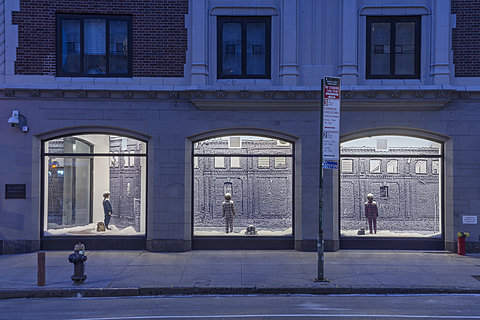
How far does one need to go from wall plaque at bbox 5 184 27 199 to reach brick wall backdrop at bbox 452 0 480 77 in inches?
520

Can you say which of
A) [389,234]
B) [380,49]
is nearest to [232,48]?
[380,49]

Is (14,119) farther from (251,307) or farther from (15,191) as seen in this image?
(251,307)

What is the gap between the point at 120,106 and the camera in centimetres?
1362

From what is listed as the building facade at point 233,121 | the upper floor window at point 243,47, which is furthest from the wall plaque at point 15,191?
the upper floor window at point 243,47

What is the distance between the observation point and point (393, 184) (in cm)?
1400

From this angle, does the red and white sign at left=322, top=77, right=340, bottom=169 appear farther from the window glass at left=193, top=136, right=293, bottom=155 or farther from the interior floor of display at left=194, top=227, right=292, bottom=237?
the interior floor of display at left=194, top=227, right=292, bottom=237

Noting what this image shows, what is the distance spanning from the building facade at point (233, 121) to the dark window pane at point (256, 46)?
0.14 ft

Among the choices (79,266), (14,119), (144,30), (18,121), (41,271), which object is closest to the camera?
(41,271)

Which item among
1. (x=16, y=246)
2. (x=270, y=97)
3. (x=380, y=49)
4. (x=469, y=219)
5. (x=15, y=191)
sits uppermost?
(x=380, y=49)

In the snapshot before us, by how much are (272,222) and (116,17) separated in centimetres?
774

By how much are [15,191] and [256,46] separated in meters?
8.30

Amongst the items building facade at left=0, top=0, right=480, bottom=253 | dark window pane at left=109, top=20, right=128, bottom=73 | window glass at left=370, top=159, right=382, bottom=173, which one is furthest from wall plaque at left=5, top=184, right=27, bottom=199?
window glass at left=370, top=159, right=382, bottom=173

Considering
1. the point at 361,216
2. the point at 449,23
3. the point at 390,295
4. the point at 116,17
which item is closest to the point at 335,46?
the point at 449,23

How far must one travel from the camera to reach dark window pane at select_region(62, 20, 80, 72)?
13789 millimetres
